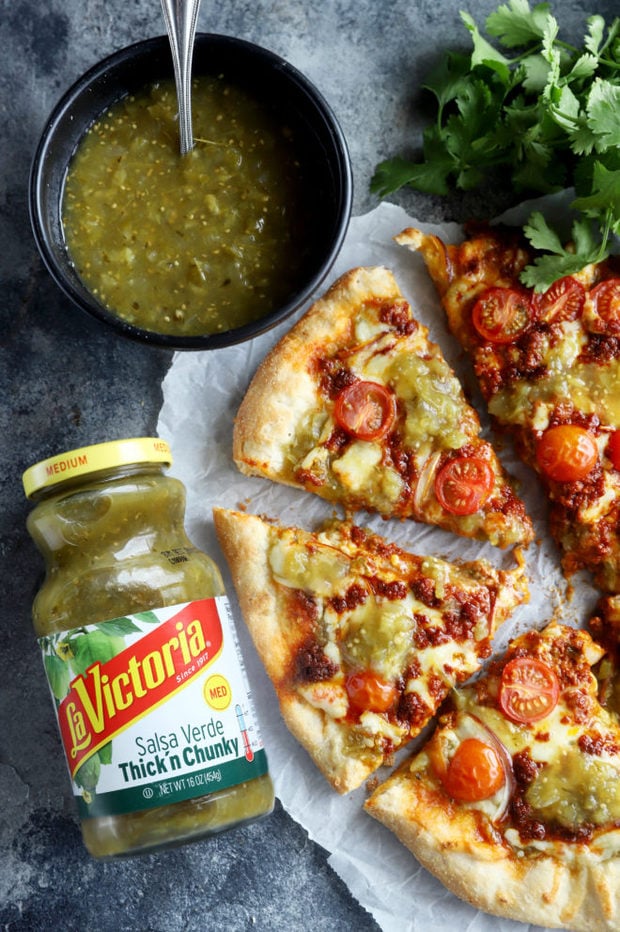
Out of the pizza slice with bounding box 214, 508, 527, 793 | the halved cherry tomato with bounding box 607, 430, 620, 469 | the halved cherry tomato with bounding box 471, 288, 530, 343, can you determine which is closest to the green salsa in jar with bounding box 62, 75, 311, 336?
the halved cherry tomato with bounding box 471, 288, 530, 343

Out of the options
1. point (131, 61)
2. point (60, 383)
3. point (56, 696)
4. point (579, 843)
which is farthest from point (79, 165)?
point (579, 843)

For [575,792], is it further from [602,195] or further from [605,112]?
[605,112]

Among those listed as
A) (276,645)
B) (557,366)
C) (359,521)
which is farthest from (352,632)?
(557,366)

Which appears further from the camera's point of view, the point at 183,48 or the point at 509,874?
the point at 509,874

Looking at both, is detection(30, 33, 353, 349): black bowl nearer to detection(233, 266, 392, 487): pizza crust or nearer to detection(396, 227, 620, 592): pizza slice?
detection(233, 266, 392, 487): pizza crust

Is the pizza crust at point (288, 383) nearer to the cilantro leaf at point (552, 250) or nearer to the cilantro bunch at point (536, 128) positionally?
the cilantro bunch at point (536, 128)

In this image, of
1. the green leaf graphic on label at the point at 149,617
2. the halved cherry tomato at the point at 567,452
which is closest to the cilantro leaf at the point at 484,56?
the halved cherry tomato at the point at 567,452
